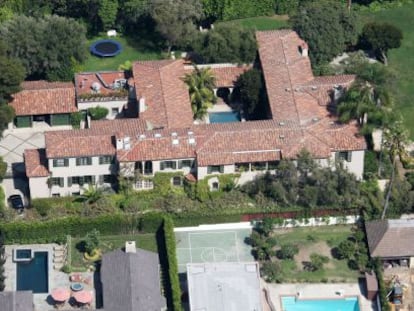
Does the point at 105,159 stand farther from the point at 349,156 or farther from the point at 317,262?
the point at 349,156

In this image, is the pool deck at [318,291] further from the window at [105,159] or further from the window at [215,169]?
the window at [105,159]

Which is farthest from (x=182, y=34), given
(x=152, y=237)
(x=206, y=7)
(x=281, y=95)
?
(x=152, y=237)

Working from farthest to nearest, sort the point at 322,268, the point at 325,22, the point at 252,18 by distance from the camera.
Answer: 1. the point at 252,18
2. the point at 325,22
3. the point at 322,268

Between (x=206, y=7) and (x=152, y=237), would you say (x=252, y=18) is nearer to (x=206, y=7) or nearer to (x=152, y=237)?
(x=206, y=7)

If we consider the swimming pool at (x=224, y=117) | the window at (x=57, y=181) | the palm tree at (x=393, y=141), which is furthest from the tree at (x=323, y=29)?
the window at (x=57, y=181)

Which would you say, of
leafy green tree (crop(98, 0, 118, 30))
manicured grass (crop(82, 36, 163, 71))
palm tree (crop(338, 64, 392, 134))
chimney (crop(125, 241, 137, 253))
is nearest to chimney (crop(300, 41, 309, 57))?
palm tree (crop(338, 64, 392, 134))

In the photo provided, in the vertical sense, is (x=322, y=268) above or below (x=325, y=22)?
below

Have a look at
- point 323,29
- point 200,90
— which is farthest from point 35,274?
point 323,29
